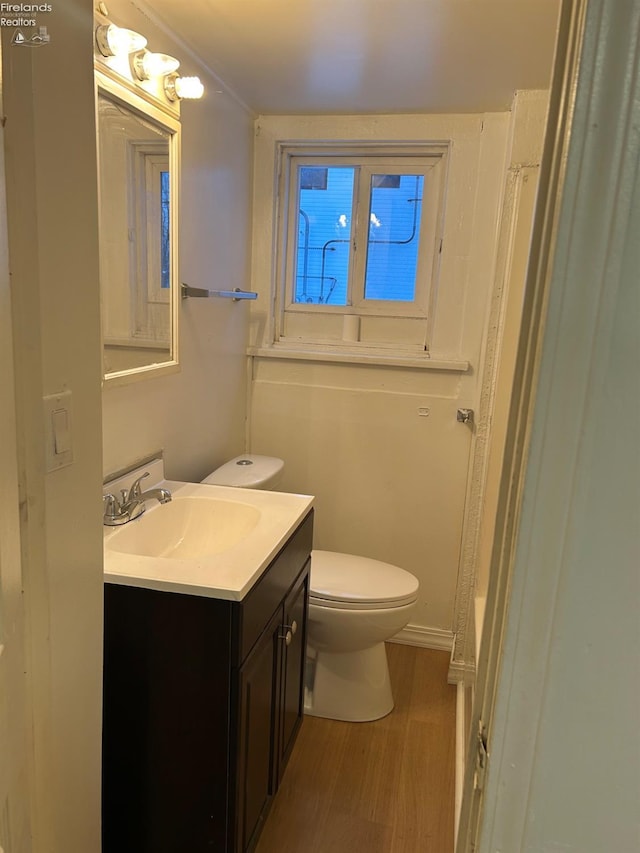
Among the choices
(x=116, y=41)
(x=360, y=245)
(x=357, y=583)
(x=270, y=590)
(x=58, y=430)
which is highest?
(x=116, y=41)

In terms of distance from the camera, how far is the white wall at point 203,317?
1664 mm

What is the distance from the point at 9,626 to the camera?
838 millimetres

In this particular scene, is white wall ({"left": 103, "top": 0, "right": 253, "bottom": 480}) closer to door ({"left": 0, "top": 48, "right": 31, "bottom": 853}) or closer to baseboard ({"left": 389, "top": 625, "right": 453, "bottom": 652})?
door ({"left": 0, "top": 48, "right": 31, "bottom": 853})

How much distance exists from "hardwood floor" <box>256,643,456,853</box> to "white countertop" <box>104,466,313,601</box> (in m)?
0.84

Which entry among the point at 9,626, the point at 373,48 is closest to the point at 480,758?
the point at 9,626

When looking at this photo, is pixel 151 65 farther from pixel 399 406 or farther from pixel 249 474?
pixel 399 406

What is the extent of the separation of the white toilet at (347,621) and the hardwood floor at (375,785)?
83 millimetres

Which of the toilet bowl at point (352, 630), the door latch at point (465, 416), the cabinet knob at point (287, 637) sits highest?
the door latch at point (465, 416)

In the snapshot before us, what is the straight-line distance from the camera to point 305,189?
253cm

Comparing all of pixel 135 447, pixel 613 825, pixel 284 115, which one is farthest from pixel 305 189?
pixel 613 825

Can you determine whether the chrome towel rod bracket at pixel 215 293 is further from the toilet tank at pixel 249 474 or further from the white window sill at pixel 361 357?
the toilet tank at pixel 249 474

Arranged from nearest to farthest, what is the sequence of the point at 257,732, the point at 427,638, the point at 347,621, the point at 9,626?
the point at 9,626 → the point at 257,732 → the point at 347,621 → the point at 427,638

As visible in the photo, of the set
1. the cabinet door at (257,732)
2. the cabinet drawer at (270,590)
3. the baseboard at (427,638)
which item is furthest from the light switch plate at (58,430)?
the baseboard at (427,638)

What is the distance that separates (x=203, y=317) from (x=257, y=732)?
1.30 metres
